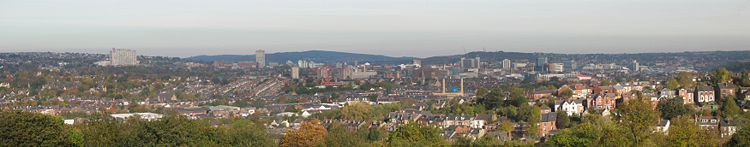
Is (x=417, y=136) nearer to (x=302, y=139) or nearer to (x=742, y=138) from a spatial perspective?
(x=302, y=139)

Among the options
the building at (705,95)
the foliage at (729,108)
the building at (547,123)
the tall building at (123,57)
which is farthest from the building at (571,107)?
the tall building at (123,57)

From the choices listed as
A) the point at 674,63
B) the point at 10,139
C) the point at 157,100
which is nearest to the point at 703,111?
the point at 10,139

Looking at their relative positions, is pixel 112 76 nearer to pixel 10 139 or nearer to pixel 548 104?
pixel 548 104

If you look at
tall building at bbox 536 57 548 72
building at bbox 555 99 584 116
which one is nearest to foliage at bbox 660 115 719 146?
building at bbox 555 99 584 116

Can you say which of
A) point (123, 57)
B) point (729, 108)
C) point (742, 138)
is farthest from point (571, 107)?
point (123, 57)

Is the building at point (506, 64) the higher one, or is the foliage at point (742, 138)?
the foliage at point (742, 138)

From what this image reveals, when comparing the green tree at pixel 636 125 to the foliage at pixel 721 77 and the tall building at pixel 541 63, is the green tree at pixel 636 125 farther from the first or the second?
the tall building at pixel 541 63
